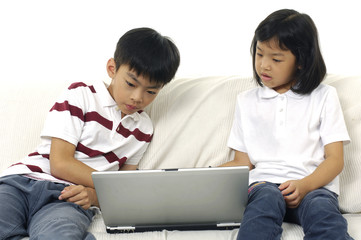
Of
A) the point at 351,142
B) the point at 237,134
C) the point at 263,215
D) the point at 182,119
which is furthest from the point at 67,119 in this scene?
the point at 351,142

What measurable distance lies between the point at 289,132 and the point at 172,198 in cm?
50

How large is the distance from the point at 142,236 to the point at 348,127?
2.71ft

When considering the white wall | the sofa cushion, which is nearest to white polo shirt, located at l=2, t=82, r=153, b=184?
the white wall

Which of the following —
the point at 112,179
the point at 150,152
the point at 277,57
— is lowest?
the point at 150,152

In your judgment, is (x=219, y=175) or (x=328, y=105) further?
(x=328, y=105)

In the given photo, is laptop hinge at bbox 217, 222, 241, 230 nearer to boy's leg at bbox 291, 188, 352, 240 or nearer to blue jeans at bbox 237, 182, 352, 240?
blue jeans at bbox 237, 182, 352, 240

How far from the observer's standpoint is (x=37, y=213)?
1.33 meters

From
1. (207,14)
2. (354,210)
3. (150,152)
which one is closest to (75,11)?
(207,14)

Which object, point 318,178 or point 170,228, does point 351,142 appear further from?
point 170,228

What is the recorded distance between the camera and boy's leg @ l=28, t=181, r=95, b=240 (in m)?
1.18

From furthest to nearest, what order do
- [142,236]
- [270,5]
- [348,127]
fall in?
1. [270,5]
2. [348,127]
3. [142,236]

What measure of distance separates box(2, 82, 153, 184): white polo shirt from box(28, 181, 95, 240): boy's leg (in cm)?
9

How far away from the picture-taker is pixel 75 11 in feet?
6.58

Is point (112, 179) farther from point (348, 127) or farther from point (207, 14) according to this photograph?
point (207, 14)
